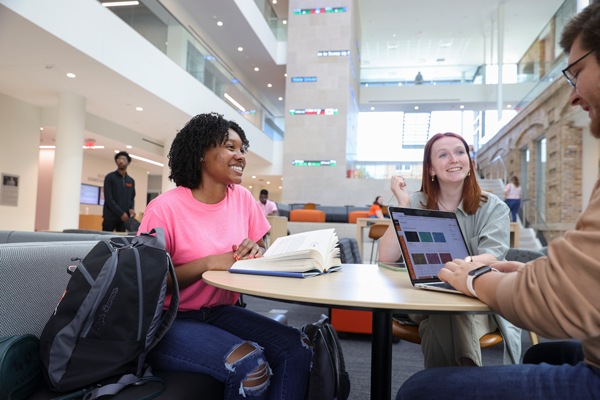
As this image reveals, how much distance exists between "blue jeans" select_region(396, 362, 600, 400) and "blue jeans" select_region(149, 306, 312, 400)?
0.44 meters

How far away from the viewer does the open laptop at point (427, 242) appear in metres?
1.09

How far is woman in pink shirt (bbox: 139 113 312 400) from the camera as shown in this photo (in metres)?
1.16

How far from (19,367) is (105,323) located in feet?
0.75

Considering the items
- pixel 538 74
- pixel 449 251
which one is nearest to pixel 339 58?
pixel 538 74

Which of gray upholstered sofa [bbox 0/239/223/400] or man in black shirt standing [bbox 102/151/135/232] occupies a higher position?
man in black shirt standing [bbox 102/151/135/232]

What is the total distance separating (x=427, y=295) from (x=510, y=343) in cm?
62

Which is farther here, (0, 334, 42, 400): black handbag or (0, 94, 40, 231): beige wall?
(0, 94, 40, 231): beige wall

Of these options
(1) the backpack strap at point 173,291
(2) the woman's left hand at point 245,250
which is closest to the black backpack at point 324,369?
(2) the woman's left hand at point 245,250

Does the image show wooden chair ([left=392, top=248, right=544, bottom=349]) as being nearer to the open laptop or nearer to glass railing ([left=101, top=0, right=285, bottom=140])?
the open laptop

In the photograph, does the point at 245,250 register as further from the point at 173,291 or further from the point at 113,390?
the point at 113,390

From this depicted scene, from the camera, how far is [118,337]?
101 centimetres

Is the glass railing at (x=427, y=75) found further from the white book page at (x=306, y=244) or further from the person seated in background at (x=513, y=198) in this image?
the white book page at (x=306, y=244)

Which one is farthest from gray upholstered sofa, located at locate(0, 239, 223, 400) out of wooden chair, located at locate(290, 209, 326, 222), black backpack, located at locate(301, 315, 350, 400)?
wooden chair, located at locate(290, 209, 326, 222)

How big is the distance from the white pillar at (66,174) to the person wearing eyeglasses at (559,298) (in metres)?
8.36
